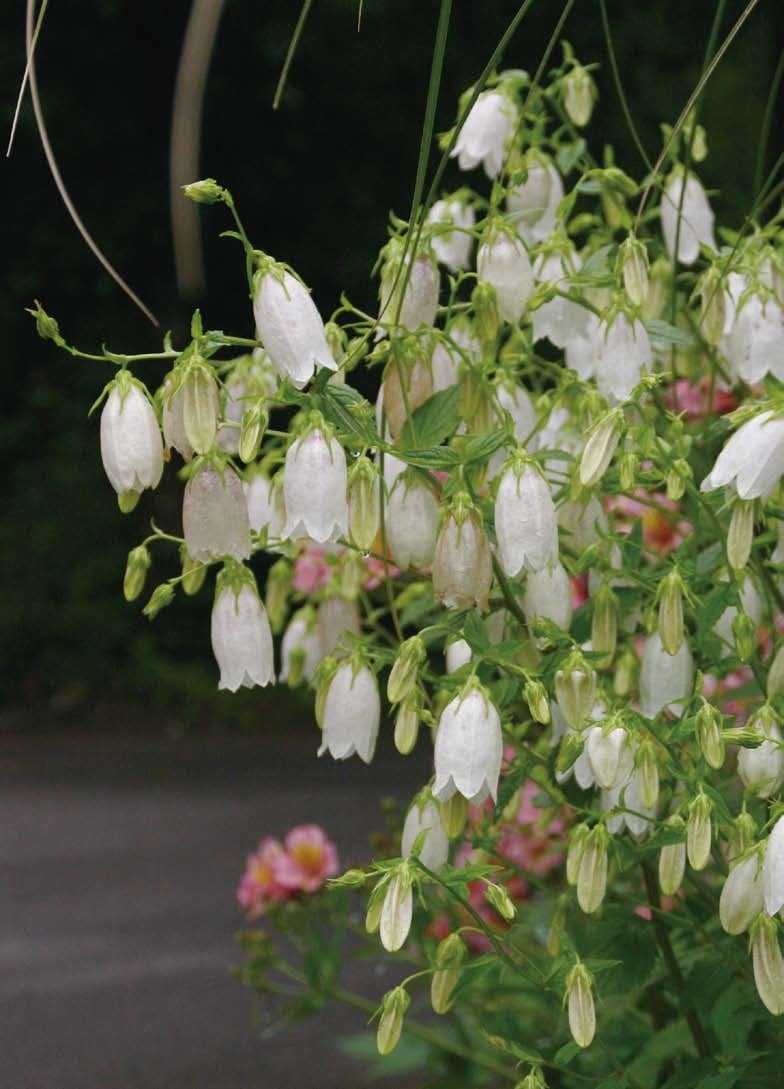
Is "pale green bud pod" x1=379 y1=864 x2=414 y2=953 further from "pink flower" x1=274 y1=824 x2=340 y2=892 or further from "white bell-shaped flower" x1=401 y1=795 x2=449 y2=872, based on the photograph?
"pink flower" x1=274 y1=824 x2=340 y2=892

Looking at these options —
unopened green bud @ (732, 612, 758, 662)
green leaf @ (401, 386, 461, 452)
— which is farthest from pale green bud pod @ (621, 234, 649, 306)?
unopened green bud @ (732, 612, 758, 662)

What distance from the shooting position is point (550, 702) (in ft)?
5.56

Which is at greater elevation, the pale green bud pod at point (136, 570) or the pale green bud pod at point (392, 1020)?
the pale green bud pod at point (136, 570)

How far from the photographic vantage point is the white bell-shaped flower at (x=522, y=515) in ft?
4.83

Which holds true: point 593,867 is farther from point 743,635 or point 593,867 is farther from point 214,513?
point 214,513

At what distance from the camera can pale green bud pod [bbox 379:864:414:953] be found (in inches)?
54.3

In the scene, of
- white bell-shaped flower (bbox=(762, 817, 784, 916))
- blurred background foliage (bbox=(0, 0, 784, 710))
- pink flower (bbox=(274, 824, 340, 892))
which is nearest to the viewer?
white bell-shaped flower (bbox=(762, 817, 784, 916))

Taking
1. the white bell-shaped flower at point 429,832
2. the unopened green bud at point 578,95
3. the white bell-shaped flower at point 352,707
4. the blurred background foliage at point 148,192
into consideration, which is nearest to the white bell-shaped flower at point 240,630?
the white bell-shaped flower at point 352,707

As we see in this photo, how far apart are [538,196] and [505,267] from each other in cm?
35

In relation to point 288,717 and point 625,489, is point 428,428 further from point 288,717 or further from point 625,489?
point 288,717

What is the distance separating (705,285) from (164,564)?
684cm

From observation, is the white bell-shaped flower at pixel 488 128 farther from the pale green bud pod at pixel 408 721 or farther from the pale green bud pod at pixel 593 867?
the pale green bud pod at pixel 593 867

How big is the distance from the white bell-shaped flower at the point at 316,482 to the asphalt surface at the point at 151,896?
85.1 inches

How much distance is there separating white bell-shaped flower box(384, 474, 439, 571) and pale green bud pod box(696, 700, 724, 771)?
285 millimetres
